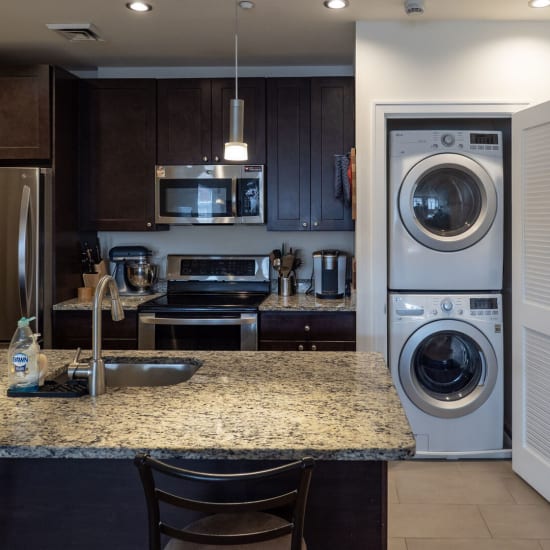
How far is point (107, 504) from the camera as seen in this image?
1.53 m

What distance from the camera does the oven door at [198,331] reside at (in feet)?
11.5

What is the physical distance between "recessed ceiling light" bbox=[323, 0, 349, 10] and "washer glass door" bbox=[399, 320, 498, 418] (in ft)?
5.75

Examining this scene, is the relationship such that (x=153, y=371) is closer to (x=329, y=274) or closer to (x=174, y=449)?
(x=174, y=449)

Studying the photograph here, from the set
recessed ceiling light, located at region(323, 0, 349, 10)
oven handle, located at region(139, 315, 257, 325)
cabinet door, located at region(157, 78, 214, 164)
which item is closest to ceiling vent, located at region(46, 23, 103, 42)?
cabinet door, located at region(157, 78, 214, 164)

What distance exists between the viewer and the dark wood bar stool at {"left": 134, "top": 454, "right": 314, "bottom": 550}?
1.19 metres

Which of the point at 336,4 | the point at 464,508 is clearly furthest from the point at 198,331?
the point at 336,4

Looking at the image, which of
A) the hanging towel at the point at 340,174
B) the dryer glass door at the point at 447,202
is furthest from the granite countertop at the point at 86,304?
the dryer glass door at the point at 447,202

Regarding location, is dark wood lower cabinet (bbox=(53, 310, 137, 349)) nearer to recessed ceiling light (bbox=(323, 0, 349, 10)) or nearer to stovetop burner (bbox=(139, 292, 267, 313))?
stovetop burner (bbox=(139, 292, 267, 313))

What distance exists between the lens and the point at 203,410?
1589 mm

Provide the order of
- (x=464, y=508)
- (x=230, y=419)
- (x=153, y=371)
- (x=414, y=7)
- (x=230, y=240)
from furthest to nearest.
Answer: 1. (x=230, y=240)
2. (x=414, y=7)
3. (x=464, y=508)
4. (x=153, y=371)
5. (x=230, y=419)

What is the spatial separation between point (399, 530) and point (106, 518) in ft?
5.06

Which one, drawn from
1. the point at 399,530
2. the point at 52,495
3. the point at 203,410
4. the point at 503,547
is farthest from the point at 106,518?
the point at 503,547

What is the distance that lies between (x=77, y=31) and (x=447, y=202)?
2.32 meters

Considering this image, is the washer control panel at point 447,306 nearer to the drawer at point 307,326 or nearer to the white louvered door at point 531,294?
the white louvered door at point 531,294
